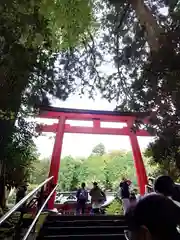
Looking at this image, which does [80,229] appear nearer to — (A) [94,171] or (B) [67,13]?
(B) [67,13]

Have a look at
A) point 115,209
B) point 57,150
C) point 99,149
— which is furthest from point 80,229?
point 99,149

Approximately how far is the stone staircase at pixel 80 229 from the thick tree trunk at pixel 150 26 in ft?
12.2

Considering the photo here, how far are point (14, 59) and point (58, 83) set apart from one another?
4.63 m

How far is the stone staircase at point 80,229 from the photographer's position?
3934 millimetres

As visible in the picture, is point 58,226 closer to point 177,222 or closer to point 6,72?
point 6,72

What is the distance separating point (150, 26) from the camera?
21.4 feet

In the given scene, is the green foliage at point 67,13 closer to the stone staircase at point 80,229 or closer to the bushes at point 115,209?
the stone staircase at point 80,229

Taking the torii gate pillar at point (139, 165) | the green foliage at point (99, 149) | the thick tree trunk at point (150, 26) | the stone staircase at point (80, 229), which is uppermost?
the green foliage at point (99, 149)

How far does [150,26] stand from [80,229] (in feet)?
14.7

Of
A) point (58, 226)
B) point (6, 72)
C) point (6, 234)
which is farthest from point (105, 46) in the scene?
point (6, 234)

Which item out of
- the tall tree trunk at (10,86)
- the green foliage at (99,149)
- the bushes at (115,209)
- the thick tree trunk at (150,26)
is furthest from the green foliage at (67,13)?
the green foliage at (99,149)

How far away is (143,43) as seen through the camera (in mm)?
8023

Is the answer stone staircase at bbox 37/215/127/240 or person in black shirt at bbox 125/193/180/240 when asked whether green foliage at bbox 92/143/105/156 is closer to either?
stone staircase at bbox 37/215/127/240

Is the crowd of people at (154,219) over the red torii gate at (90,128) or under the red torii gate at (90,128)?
under
